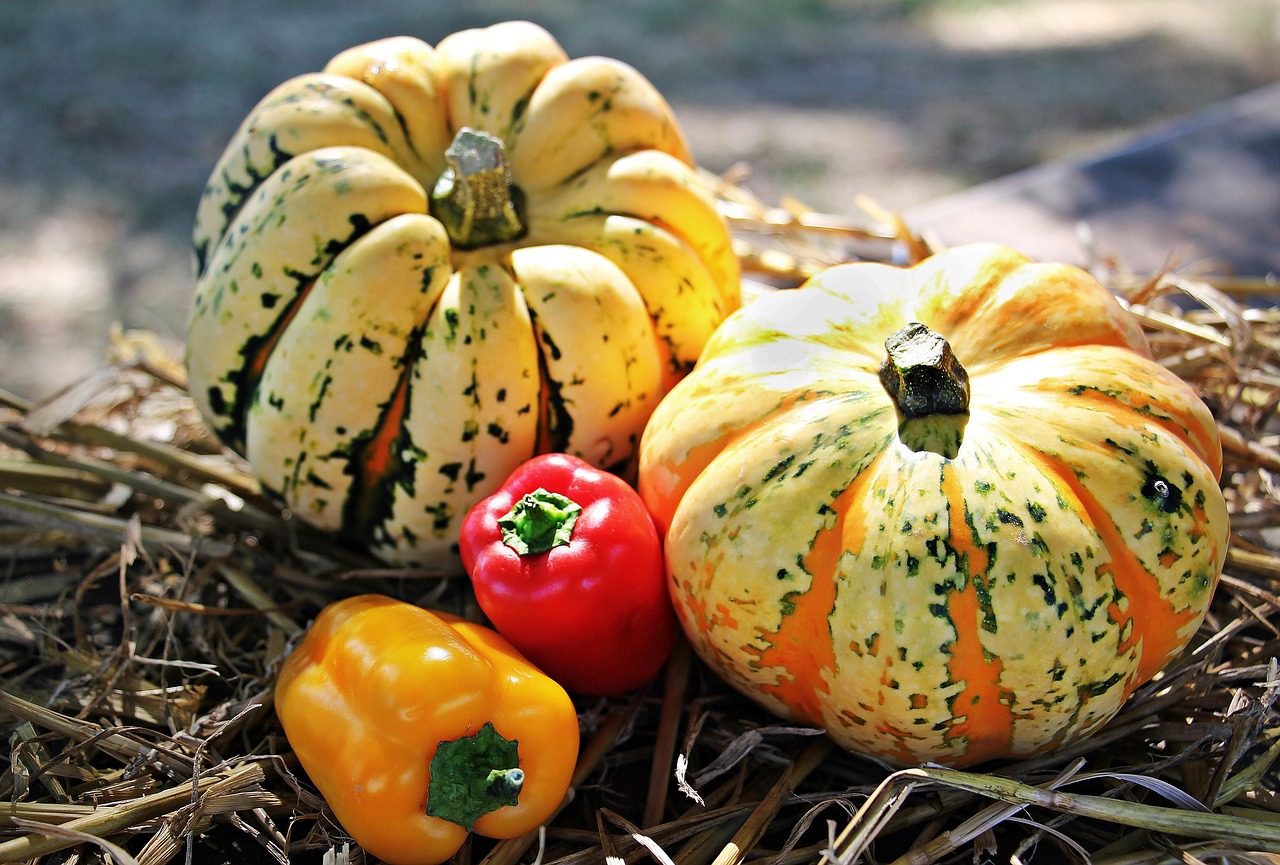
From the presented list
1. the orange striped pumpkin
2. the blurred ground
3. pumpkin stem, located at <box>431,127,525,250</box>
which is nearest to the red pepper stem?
the orange striped pumpkin

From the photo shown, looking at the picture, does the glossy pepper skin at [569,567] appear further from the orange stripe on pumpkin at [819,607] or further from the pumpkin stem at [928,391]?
the pumpkin stem at [928,391]

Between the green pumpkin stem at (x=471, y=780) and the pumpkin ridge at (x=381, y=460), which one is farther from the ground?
the pumpkin ridge at (x=381, y=460)

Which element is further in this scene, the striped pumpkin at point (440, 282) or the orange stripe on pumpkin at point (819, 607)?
the striped pumpkin at point (440, 282)

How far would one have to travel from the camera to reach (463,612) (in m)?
1.81

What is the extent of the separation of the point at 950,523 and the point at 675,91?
4842 mm

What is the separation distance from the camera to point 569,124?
1896 millimetres

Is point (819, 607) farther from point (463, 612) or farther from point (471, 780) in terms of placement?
point (463, 612)

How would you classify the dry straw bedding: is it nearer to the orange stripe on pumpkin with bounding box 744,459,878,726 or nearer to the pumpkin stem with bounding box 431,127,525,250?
the orange stripe on pumpkin with bounding box 744,459,878,726

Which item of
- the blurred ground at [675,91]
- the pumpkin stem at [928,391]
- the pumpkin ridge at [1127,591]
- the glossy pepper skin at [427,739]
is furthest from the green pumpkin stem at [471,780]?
the blurred ground at [675,91]

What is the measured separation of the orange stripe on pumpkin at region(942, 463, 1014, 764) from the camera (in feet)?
4.27

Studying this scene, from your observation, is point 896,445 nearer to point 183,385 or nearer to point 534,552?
point 534,552

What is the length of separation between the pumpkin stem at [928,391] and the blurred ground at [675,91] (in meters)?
3.46

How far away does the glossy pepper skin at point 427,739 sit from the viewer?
4.45 ft

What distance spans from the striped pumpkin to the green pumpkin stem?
1.61 feet
